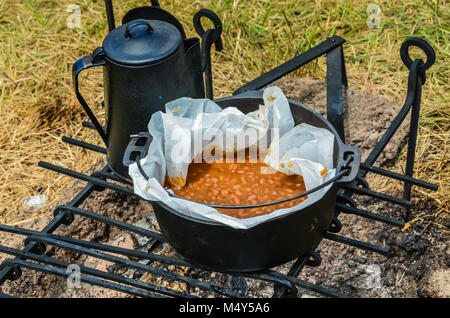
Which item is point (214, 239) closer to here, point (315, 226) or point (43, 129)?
point (315, 226)

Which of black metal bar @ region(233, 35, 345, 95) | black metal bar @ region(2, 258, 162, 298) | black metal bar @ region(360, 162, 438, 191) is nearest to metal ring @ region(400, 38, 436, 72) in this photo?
black metal bar @ region(233, 35, 345, 95)

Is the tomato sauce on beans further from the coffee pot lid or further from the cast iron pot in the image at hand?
the coffee pot lid

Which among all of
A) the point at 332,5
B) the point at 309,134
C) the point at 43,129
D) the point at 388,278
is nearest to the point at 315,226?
the point at 309,134

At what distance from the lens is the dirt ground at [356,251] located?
5.83 feet

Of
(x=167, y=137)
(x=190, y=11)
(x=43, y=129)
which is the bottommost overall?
(x=43, y=129)

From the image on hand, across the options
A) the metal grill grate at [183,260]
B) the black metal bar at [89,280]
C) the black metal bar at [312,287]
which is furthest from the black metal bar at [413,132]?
the black metal bar at [89,280]

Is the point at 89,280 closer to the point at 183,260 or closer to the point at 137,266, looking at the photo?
the point at 137,266

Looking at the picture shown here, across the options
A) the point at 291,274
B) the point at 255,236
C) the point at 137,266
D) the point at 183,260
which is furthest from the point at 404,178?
the point at 137,266

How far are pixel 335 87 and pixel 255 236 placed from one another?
0.73 meters

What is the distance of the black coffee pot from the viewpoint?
161 cm

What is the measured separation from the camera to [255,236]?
1341 millimetres

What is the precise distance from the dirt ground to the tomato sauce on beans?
1.50 ft

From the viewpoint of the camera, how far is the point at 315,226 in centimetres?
142
